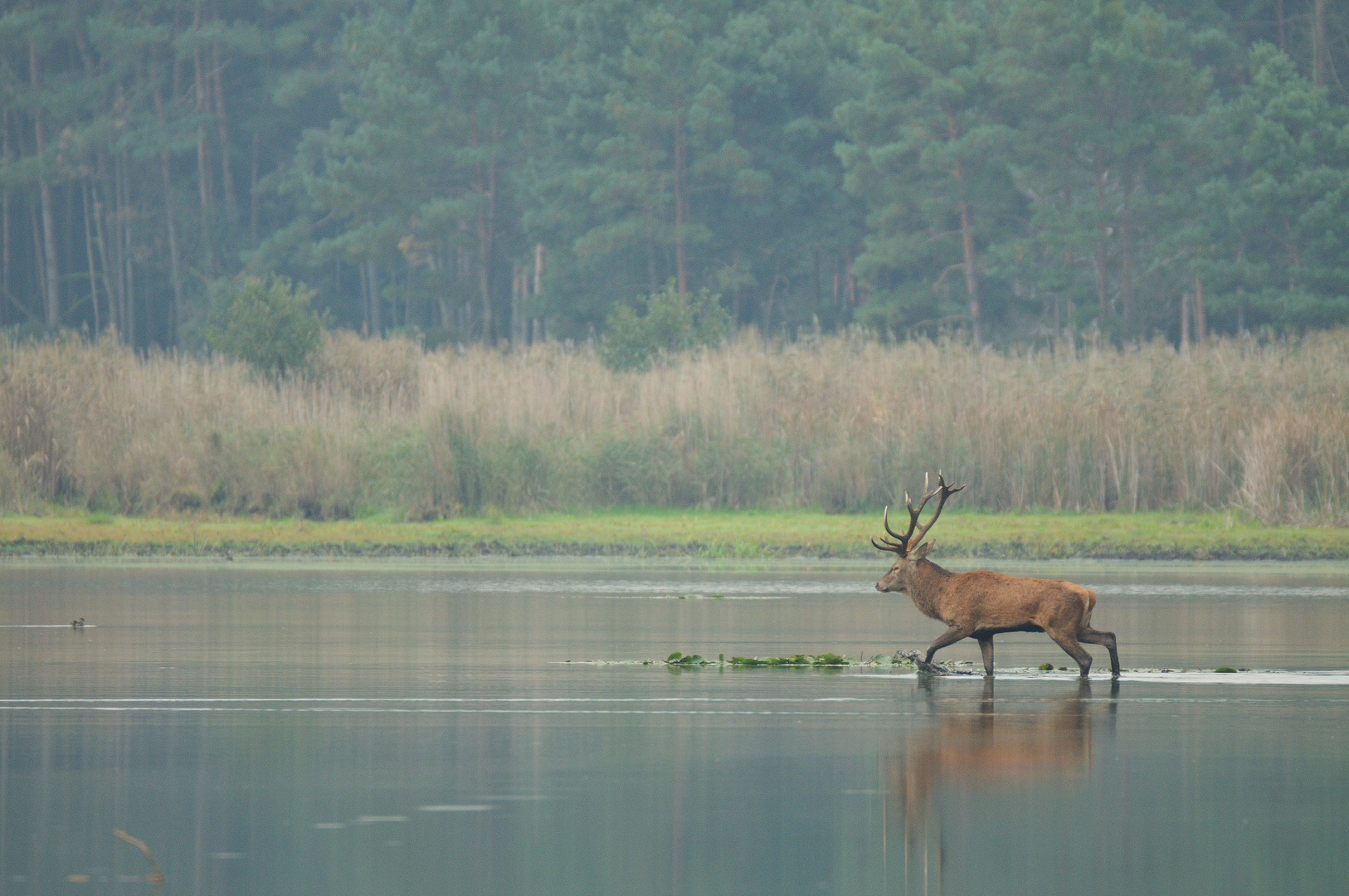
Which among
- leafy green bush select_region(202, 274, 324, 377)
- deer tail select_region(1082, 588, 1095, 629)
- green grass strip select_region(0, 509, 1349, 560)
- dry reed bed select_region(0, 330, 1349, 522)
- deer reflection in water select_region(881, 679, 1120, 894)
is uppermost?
leafy green bush select_region(202, 274, 324, 377)

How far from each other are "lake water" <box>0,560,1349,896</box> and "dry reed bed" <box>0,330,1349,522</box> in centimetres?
1021

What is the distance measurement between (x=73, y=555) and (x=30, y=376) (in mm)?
6524

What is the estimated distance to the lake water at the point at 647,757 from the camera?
7.53 meters

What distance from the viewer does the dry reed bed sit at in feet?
92.1

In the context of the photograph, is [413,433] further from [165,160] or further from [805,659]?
[165,160]

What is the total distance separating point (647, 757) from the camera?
9977mm

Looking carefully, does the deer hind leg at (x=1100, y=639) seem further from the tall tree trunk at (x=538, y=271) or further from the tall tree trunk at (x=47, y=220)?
the tall tree trunk at (x=47, y=220)

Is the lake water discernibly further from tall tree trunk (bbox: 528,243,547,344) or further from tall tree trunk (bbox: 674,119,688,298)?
tall tree trunk (bbox: 528,243,547,344)

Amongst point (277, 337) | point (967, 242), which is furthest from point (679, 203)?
point (277, 337)

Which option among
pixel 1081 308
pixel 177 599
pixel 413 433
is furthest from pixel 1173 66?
pixel 177 599

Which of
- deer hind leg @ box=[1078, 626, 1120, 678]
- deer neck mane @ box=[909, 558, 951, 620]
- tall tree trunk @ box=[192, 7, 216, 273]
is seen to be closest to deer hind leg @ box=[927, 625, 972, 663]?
deer neck mane @ box=[909, 558, 951, 620]

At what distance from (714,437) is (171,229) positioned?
43598 mm

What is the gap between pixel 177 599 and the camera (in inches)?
743

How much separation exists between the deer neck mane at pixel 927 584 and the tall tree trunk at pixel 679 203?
44.4 meters
